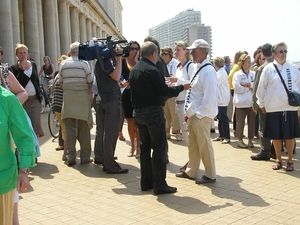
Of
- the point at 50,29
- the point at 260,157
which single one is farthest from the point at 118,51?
the point at 50,29

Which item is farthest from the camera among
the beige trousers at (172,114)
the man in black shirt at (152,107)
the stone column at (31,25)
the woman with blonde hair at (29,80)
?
the stone column at (31,25)

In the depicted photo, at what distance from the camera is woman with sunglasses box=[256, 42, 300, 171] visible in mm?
7145

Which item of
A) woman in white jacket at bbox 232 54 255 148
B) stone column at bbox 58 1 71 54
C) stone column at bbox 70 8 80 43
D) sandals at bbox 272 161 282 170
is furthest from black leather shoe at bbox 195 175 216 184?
stone column at bbox 70 8 80 43

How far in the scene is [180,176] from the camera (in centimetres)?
692

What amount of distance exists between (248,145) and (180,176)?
3.11 m

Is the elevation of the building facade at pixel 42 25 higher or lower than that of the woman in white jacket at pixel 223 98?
higher

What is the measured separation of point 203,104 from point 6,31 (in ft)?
43.9

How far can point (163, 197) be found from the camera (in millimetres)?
5832

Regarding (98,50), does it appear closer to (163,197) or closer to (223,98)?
(163,197)

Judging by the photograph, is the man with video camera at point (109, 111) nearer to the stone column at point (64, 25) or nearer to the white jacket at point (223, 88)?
the white jacket at point (223, 88)

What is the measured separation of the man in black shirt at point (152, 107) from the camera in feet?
19.0

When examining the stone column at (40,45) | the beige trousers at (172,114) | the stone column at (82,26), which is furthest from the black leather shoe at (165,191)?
the stone column at (82,26)

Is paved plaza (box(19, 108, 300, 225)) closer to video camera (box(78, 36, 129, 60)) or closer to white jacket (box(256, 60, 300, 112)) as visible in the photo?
white jacket (box(256, 60, 300, 112))

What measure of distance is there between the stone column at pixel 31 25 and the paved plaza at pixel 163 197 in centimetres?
1544
